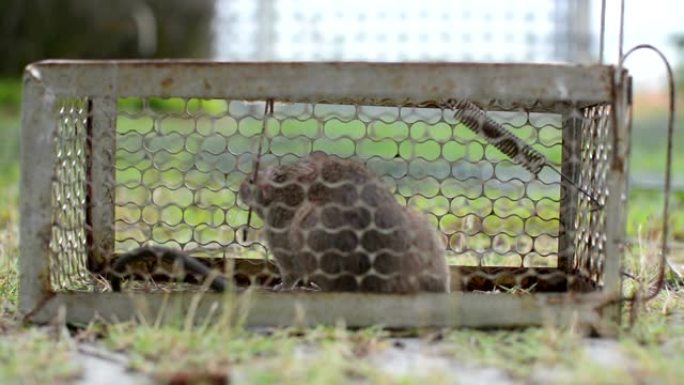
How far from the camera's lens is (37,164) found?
2.53 m

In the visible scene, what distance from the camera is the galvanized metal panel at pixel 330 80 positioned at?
2.47m

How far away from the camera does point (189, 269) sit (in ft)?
8.69

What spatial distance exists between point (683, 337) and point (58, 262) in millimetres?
1533

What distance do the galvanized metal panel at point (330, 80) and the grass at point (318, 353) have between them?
55cm

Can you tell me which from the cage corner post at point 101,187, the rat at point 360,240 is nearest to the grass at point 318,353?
the rat at point 360,240

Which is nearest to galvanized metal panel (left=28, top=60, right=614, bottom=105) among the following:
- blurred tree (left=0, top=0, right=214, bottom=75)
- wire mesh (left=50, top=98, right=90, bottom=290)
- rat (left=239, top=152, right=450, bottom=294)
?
wire mesh (left=50, top=98, right=90, bottom=290)

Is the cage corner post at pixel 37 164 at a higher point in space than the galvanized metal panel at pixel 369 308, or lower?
higher

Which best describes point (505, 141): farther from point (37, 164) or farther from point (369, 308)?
point (37, 164)

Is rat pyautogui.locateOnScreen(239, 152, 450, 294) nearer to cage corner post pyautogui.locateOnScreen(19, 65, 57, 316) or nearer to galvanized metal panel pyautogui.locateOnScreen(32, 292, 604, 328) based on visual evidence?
galvanized metal panel pyautogui.locateOnScreen(32, 292, 604, 328)

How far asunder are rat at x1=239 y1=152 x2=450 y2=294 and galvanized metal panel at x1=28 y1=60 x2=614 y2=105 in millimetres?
290

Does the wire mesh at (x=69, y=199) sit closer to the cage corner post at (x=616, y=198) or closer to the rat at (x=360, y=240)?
the rat at (x=360, y=240)

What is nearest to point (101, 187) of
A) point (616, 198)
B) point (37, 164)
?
point (37, 164)

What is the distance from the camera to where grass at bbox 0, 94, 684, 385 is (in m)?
2.05

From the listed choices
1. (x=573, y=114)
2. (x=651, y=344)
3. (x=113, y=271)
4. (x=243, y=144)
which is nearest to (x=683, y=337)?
(x=651, y=344)
